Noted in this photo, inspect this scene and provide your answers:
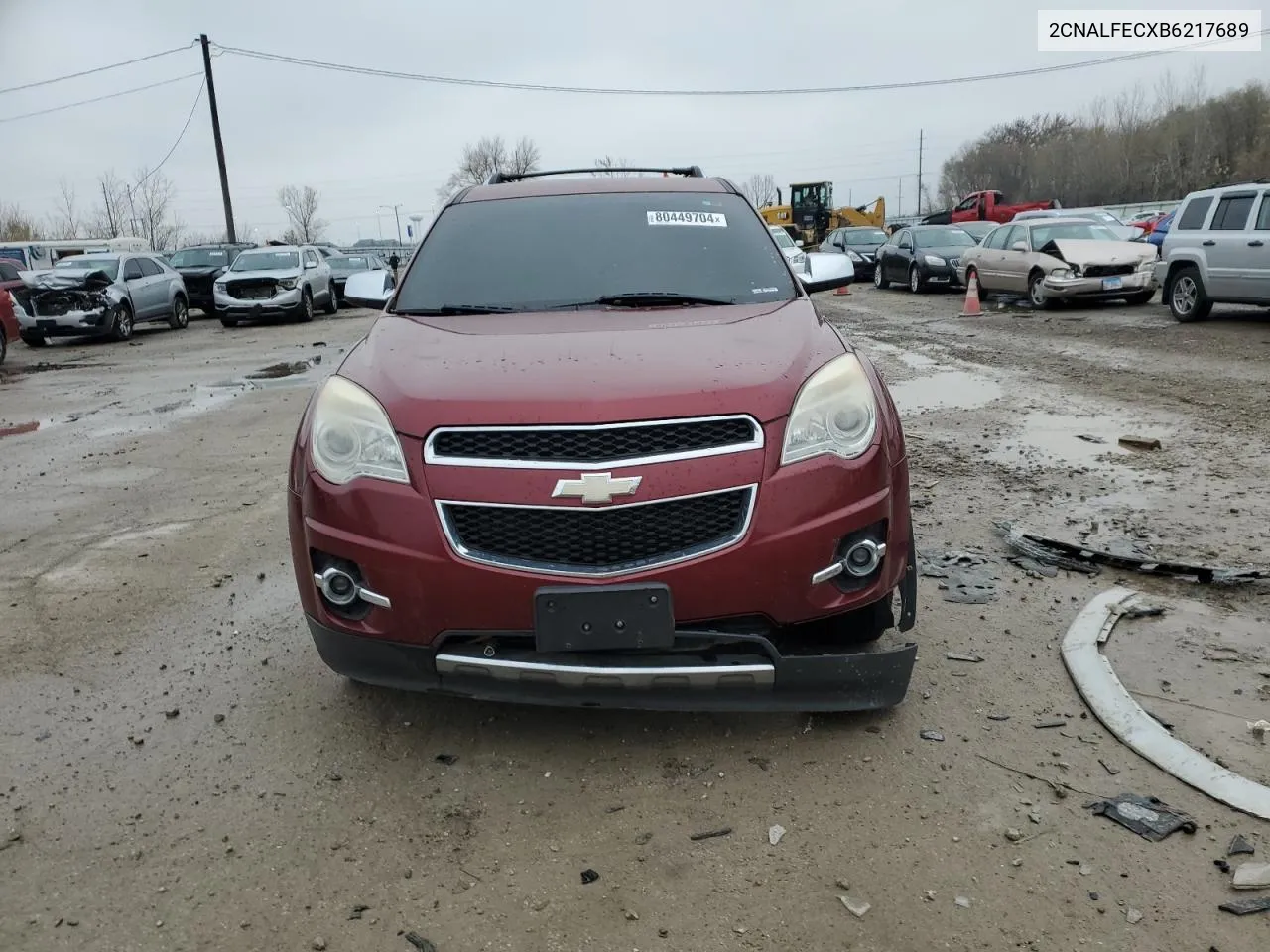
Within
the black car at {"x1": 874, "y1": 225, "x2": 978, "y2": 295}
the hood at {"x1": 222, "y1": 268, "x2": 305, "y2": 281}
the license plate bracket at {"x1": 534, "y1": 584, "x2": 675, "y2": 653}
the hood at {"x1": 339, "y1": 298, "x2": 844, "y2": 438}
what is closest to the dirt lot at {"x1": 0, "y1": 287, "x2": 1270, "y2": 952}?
the license plate bracket at {"x1": 534, "y1": 584, "x2": 675, "y2": 653}

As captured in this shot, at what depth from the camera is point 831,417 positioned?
2875 mm

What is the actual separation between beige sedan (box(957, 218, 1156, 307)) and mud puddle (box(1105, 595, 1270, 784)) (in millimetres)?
13264

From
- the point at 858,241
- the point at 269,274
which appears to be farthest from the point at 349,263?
the point at 858,241

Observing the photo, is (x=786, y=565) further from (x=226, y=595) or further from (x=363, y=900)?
(x=226, y=595)

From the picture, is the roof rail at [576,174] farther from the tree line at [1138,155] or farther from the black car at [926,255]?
the tree line at [1138,155]

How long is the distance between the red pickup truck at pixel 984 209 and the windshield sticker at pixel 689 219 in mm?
36941

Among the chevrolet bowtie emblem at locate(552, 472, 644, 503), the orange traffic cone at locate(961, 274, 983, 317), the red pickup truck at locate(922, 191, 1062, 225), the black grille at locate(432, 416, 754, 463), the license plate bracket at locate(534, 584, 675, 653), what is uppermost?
the red pickup truck at locate(922, 191, 1062, 225)

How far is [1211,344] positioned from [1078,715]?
397 inches

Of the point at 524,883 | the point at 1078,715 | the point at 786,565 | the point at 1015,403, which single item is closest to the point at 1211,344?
the point at 1015,403

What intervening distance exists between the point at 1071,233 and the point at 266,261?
16.5 meters

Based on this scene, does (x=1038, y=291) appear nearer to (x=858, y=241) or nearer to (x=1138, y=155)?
(x=858, y=241)

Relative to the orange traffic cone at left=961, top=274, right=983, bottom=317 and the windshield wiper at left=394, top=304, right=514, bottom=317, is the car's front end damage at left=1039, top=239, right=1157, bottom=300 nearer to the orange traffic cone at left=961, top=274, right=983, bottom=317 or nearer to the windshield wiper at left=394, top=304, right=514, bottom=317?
the orange traffic cone at left=961, top=274, right=983, bottom=317

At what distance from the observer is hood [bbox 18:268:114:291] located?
1780cm

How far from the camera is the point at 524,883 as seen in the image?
2.43 metres
